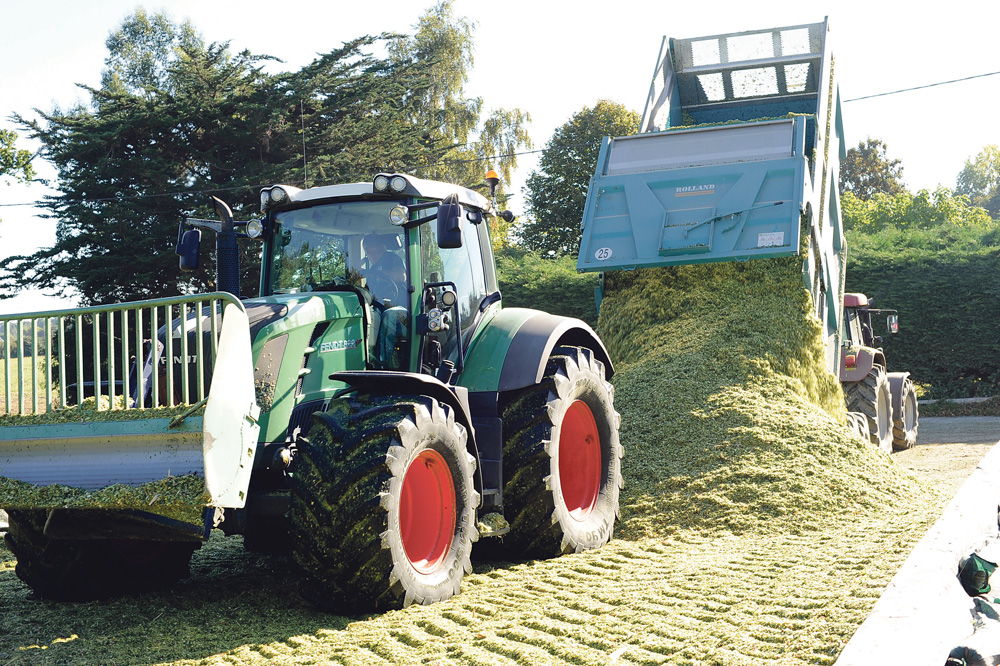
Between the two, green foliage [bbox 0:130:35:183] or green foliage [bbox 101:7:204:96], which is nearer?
green foliage [bbox 0:130:35:183]

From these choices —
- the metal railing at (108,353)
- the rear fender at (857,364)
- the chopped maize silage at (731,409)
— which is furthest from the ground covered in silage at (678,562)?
the rear fender at (857,364)

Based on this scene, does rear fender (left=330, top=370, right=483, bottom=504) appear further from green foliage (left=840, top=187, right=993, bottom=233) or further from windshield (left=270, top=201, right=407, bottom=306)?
green foliage (left=840, top=187, right=993, bottom=233)

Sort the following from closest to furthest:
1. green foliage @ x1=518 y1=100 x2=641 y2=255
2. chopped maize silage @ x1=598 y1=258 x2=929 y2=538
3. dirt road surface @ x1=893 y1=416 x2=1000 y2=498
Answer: chopped maize silage @ x1=598 y1=258 x2=929 y2=538 < dirt road surface @ x1=893 y1=416 x2=1000 y2=498 < green foliage @ x1=518 y1=100 x2=641 y2=255

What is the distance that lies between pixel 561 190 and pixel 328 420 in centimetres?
2198

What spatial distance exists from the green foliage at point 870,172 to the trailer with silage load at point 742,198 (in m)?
38.1

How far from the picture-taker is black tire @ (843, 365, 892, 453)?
978 cm

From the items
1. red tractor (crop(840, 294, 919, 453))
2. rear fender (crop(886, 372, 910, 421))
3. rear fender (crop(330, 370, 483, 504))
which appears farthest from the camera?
rear fender (crop(886, 372, 910, 421))

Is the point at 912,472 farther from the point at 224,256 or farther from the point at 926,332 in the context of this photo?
the point at 926,332

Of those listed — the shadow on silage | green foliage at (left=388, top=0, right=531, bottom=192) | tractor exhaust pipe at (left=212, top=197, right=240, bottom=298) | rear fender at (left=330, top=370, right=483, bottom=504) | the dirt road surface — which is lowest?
the dirt road surface

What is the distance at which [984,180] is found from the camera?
278 ft

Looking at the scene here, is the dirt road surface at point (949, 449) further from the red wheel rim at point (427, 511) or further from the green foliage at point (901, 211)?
the green foliage at point (901, 211)

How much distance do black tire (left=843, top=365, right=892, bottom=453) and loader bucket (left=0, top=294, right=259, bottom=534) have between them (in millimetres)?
7579

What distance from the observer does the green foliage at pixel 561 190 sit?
25188 millimetres

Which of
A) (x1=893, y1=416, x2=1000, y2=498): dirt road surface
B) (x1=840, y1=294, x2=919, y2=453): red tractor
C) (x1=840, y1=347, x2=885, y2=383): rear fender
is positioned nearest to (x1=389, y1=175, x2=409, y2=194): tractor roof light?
(x1=893, y1=416, x2=1000, y2=498): dirt road surface
